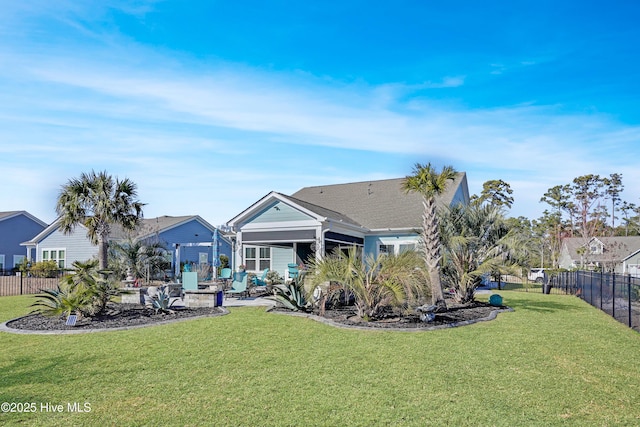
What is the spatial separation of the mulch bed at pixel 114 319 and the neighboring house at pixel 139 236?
1429cm

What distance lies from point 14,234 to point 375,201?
2828 cm

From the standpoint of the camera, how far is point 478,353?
7.69 metres

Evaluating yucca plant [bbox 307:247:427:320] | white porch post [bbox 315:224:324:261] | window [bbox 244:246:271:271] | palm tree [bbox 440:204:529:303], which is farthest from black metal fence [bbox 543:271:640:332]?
window [bbox 244:246:271:271]

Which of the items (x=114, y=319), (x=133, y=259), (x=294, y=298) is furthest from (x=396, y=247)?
(x=114, y=319)

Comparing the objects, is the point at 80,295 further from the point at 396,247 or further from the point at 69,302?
the point at 396,247

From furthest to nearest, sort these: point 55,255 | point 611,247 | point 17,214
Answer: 1. point 611,247
2. point 17,214
3. point 55,255

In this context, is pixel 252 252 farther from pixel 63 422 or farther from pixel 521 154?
pixel 63 422

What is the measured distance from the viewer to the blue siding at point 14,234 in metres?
32.3

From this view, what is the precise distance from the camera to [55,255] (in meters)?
29.1

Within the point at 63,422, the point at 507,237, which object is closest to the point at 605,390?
the point at 63,422

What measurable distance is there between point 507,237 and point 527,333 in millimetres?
7093

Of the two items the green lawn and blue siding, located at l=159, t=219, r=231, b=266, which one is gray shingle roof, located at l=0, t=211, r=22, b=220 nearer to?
blue siding, located at l=159, t=219, r=231, b=266

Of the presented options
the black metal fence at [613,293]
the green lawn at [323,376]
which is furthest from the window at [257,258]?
the black metal fence at [613,293]

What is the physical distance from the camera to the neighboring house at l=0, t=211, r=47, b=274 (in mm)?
32156
